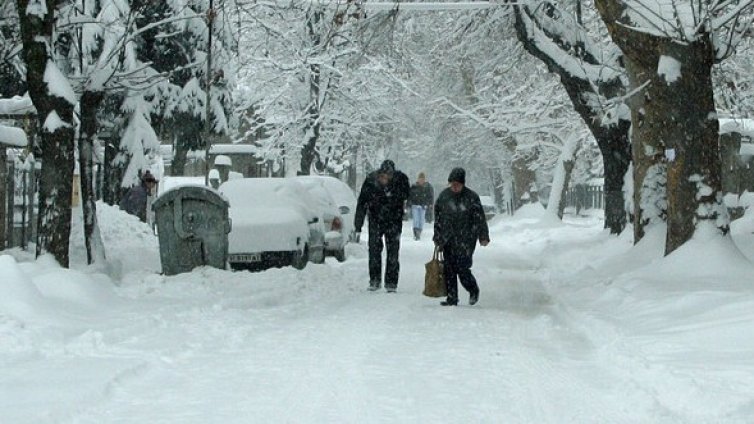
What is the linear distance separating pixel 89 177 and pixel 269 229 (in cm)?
297

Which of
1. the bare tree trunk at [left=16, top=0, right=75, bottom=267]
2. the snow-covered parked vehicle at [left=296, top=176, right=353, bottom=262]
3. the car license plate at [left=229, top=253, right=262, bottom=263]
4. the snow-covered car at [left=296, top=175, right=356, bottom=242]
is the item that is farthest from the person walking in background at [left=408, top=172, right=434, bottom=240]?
the bare tree trunk at [left=16, top=0, right=75, bottom=267]

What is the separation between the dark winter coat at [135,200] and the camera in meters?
22.9

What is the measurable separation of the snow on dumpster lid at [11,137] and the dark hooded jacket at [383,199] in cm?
616

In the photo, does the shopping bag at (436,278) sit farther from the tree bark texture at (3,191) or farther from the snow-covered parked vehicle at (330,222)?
the tree bark texture at (3,191)

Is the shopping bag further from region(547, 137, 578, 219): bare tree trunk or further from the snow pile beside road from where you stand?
region(547, 137, 578, 219): bare tree trunk

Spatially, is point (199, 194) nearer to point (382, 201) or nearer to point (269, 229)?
point (269, 229)

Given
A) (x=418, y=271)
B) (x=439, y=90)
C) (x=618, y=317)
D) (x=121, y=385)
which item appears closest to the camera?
(x=121, y=385)

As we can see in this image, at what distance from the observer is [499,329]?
10578 mm

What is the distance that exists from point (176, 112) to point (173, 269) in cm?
1076

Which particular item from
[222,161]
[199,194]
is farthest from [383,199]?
[222,161]

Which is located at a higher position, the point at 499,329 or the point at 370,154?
the point at 370,154

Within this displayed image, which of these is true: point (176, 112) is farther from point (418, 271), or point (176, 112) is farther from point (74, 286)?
point (74, 286)

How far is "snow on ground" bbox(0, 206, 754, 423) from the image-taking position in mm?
6508

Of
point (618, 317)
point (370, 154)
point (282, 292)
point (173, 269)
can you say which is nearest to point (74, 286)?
point (282, 292)
